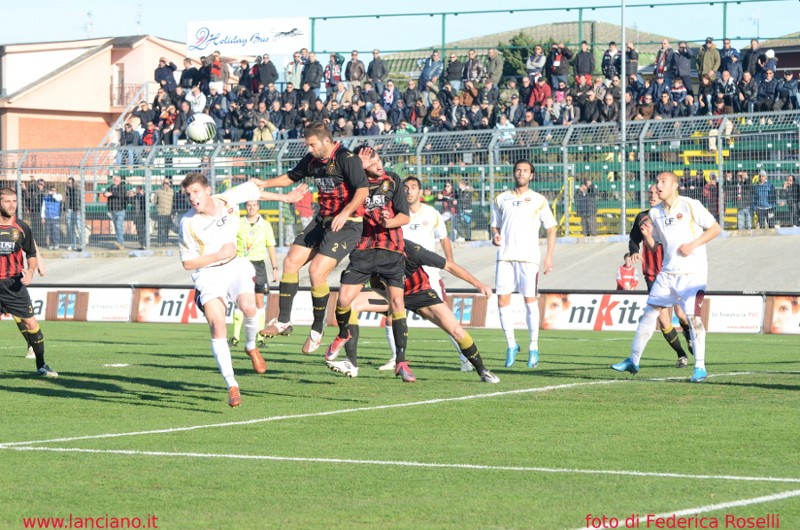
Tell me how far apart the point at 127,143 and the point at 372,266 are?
27946 millimetres

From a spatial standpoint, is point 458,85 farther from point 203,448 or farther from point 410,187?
point 203,448

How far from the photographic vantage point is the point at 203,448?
9281 mm

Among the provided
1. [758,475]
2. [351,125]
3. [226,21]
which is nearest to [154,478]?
[758,475]

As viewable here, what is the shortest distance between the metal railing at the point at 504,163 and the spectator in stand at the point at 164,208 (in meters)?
0.13

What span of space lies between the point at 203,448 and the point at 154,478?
4.07 ft

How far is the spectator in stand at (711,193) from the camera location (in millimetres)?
29219

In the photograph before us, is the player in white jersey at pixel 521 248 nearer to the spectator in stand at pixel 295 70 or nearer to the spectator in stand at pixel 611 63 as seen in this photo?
the spectator in stand at pixel 611 63

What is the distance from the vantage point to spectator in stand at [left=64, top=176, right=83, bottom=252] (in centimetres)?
3534

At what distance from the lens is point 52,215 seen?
117 feet

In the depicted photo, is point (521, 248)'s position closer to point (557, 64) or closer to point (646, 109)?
point (646, 109)

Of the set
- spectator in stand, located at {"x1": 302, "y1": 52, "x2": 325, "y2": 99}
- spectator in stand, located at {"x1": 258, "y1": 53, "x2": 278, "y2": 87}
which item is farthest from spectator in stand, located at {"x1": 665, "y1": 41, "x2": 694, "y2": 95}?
spectator in stand, located at {"x1": 258, "y1": 53, "x2": 278, "y2": 87}

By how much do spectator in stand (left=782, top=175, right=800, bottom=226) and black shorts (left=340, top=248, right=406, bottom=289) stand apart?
57.1 ft

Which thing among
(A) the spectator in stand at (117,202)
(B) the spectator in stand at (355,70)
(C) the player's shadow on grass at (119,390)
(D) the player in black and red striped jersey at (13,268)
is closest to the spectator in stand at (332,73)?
(B) the spectator in stand at (355,70)

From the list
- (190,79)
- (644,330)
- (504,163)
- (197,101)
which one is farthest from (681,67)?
(644,330)
